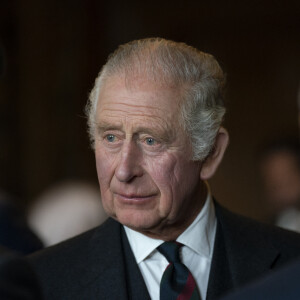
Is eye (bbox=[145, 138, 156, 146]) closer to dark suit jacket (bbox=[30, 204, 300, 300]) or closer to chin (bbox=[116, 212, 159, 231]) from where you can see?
chin (bbox=[116, 212, 159, 231])

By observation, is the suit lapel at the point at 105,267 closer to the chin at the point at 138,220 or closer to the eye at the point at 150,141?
the chin at the point at 138,220

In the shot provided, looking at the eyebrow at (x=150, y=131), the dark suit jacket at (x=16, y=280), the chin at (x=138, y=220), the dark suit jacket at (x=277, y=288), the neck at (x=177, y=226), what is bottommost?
the neck at (x=177, y=226)

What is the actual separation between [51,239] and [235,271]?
1962 millimetres

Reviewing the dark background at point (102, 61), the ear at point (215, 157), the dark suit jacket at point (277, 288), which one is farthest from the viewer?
the dark background at point (102, 61)

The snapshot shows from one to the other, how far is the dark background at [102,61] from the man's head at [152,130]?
5.36m

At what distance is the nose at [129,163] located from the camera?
7.61 ft

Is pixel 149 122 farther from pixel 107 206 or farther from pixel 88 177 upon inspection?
pixel 88 177

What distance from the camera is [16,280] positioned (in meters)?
1.10

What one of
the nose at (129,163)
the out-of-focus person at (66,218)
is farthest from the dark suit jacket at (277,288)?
the out-of-focus person at (66,218)

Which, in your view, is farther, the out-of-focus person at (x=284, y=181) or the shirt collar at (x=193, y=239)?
the out-of-focus person at (x=284, y=181)

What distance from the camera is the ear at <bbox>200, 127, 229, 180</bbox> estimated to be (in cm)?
260

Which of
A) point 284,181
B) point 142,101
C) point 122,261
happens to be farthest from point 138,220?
point 284,181

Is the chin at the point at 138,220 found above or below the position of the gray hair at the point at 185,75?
below

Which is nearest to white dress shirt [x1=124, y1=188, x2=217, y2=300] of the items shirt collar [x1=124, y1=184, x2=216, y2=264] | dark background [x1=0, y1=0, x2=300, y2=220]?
shirt collar [x1=124, y1=184, x2=216, y2=264]
